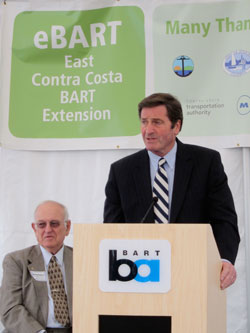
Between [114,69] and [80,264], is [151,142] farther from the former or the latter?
[114,69]

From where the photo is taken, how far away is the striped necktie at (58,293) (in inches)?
119

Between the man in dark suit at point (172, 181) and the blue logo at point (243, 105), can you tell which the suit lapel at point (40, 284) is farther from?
the blue logo at point (243, 105)

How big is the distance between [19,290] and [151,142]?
1058 mm

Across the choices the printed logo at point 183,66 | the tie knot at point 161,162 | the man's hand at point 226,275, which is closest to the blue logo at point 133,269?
the man's hand at point 226,275

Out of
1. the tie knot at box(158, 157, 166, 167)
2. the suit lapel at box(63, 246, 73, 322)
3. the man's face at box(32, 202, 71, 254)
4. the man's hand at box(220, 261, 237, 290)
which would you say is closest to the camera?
the man's hand at box(220, 261, 237, 290)

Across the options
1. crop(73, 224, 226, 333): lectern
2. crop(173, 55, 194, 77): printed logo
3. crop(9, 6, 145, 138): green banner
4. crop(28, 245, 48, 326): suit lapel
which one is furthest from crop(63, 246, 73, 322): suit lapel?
crop(173, 55, 194, 77): printed logo

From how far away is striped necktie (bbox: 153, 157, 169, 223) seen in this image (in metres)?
2.53

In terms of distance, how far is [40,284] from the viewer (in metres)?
3.06

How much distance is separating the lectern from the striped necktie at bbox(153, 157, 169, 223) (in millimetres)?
688

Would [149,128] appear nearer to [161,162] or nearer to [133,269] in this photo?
[161,162]

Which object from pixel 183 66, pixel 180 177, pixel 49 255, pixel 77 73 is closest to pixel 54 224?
pixel 49 255

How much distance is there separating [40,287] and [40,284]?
0.02 m

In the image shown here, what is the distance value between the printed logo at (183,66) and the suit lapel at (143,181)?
1302 mm

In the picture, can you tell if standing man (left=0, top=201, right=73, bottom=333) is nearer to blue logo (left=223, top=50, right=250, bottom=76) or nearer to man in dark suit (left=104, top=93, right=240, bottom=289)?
man in dark suit (left=104, top=93, right=240, bottom=289)
